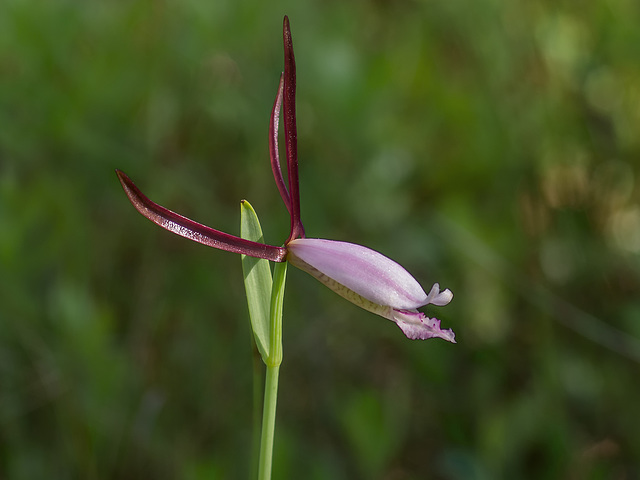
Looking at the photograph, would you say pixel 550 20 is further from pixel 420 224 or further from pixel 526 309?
pixel 526 309

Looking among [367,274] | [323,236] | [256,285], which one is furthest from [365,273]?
[323,236]

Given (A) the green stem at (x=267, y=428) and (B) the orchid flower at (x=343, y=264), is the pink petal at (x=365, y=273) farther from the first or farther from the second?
(A) the green stem at (x=267, y=428)

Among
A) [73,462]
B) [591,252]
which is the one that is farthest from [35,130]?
[591,252]

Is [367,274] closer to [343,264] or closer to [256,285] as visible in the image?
[343,264]

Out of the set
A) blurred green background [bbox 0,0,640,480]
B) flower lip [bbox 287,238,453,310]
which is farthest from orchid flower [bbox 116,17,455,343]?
blurred green background [bbox 0,0,640,480]

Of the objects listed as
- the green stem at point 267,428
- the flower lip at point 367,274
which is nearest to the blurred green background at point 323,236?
the green stem at point 267,428

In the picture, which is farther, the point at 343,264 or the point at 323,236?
the point at 323,236
